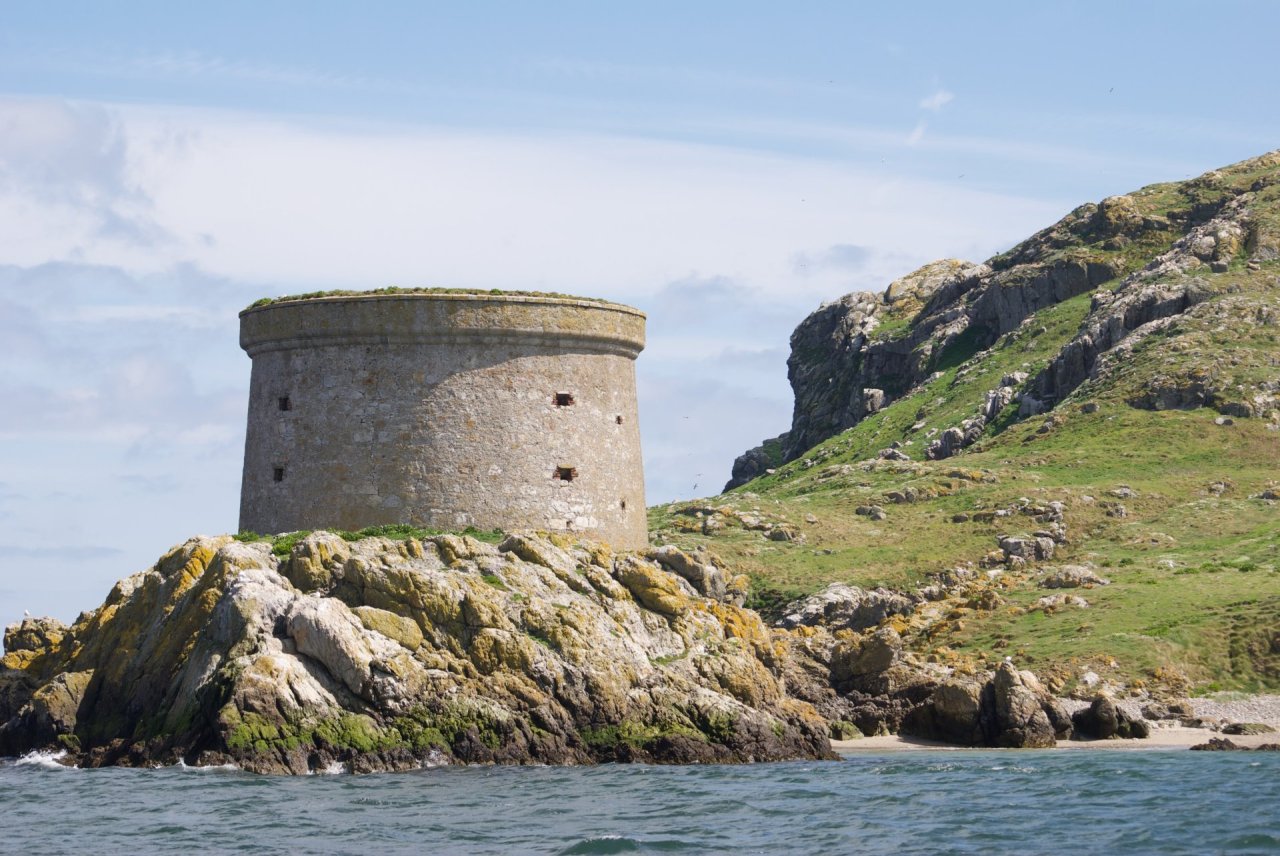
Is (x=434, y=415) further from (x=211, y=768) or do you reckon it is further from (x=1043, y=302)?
(x=1043, y=302)

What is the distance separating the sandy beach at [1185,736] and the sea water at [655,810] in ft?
13.7

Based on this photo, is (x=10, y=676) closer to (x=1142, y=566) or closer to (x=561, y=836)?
(x=561, y=836)

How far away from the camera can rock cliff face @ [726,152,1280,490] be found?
8569cm

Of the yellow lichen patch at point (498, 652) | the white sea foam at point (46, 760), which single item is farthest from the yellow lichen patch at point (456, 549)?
the white sea foam at point (46, 760)

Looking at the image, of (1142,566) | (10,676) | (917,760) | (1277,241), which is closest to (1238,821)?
(917,760)

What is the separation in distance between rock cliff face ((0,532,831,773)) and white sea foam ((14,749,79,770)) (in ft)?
0.86

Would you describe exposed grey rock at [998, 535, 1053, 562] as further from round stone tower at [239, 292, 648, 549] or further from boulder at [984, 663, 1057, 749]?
round stone tower at [239, 292, 648, 549]

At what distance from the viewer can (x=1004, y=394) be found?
8706 centimetres

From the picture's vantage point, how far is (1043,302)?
332 ft

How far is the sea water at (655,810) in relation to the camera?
1075 inches

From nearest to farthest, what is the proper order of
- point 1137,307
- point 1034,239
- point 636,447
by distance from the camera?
point 636,447
point 1137,307
point 1034,239

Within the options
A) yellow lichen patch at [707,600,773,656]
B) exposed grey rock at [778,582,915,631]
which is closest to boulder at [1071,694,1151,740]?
yellow lichen patch at [707,600,773,656]

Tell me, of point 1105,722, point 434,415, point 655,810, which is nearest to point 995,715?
point 1105,722

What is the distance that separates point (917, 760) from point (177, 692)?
1465 cm
